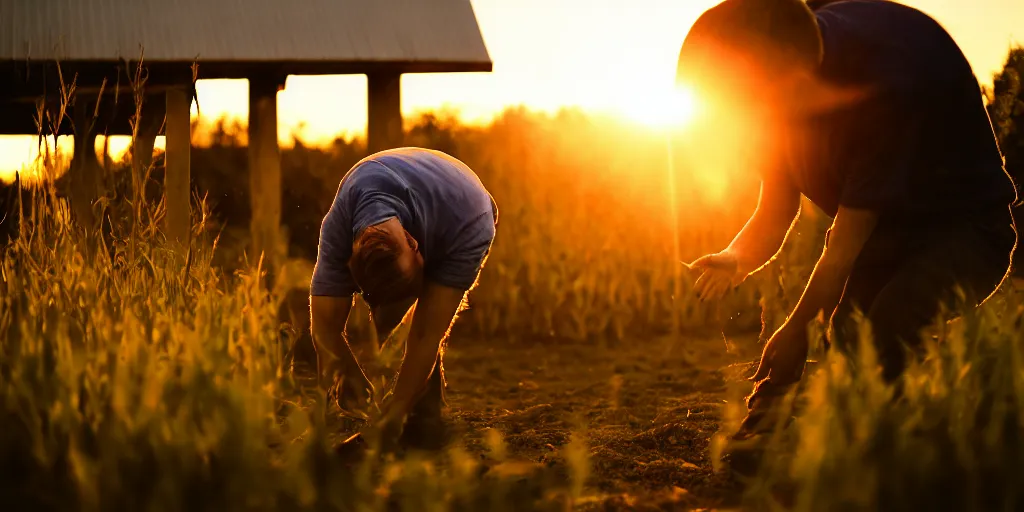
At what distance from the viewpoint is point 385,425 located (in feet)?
11.4

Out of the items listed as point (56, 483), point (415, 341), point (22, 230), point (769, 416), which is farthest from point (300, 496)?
point (22, 230)

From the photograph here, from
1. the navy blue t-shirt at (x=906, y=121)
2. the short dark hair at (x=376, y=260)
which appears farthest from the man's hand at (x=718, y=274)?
the short dark hair at (x=376, y=260)

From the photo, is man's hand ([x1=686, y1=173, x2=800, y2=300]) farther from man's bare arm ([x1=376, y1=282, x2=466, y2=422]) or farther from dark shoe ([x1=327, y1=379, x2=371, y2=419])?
dark shoe ([x1=327, y1=379, x2=371, y2=419])

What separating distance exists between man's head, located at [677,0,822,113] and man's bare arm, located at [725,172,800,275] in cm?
48

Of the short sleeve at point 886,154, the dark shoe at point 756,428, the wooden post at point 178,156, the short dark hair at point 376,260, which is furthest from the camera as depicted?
the wooden post at point 178,156

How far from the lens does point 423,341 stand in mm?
3672

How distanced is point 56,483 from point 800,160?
2.36 meters

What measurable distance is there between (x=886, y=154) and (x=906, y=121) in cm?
11

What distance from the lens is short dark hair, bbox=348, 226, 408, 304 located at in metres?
3.20

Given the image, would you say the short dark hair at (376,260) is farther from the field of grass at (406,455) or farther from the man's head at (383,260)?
the field of grass at (406,455)

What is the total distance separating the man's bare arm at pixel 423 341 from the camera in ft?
11.9

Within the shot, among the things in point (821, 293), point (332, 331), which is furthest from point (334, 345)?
point (821, 293)

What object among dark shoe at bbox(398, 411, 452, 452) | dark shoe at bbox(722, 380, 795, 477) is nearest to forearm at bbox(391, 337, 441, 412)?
dark shoe at bbox(398, 411, 452, 452)

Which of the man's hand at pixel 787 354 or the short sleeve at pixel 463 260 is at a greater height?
the short sleeve at pixel 463 260
